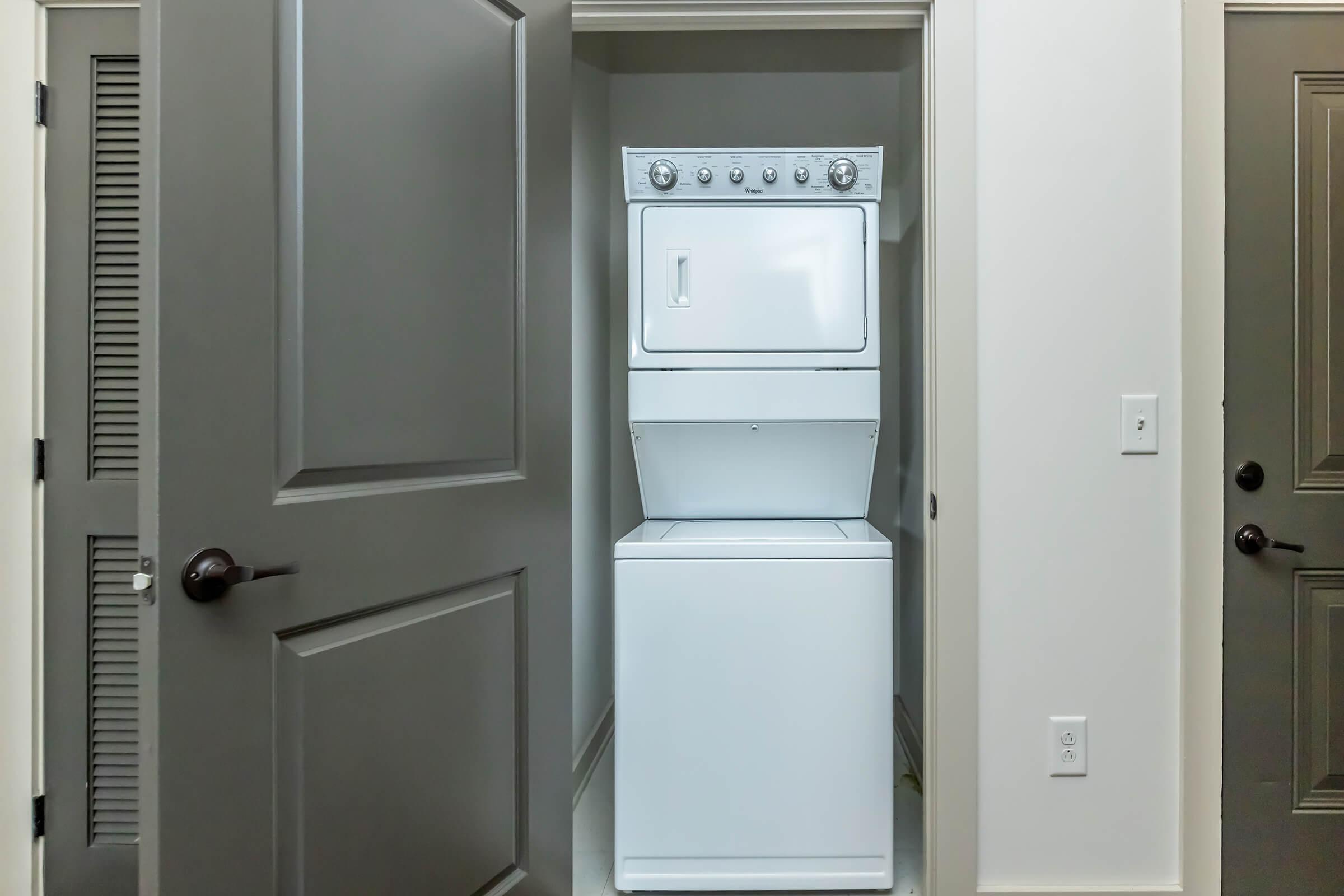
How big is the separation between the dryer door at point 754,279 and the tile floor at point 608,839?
1.17 metres

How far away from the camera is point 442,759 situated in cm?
115

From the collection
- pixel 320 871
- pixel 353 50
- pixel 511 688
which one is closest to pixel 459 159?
pixel 353 50

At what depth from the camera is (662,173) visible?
1873 mm

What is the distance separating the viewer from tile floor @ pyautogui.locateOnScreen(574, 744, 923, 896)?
174cm

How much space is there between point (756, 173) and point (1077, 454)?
3.23ft

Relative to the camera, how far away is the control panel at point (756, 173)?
1.87 metres

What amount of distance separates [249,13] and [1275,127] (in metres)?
1.85

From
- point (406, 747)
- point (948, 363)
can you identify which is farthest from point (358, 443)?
point (948, 363)

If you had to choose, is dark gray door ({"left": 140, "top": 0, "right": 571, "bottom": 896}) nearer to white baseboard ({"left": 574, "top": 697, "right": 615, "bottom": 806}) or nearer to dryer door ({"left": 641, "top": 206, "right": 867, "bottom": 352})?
dryer door ({"left": 641, "top": 206, "right": 867, "bottom": 352})

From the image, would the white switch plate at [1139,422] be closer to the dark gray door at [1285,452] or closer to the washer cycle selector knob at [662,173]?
the dark gray door at [1285,452]

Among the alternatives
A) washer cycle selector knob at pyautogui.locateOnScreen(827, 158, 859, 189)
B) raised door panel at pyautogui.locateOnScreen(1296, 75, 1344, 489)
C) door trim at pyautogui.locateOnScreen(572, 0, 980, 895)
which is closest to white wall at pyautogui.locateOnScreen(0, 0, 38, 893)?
door trim at pyautogui.locateOnScreen(572, 0, 980, 895)

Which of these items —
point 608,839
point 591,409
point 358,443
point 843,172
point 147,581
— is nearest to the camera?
point 147,581

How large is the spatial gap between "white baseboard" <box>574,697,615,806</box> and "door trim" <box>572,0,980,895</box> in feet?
3.11

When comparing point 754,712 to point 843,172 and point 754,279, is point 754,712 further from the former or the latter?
point 843,172
